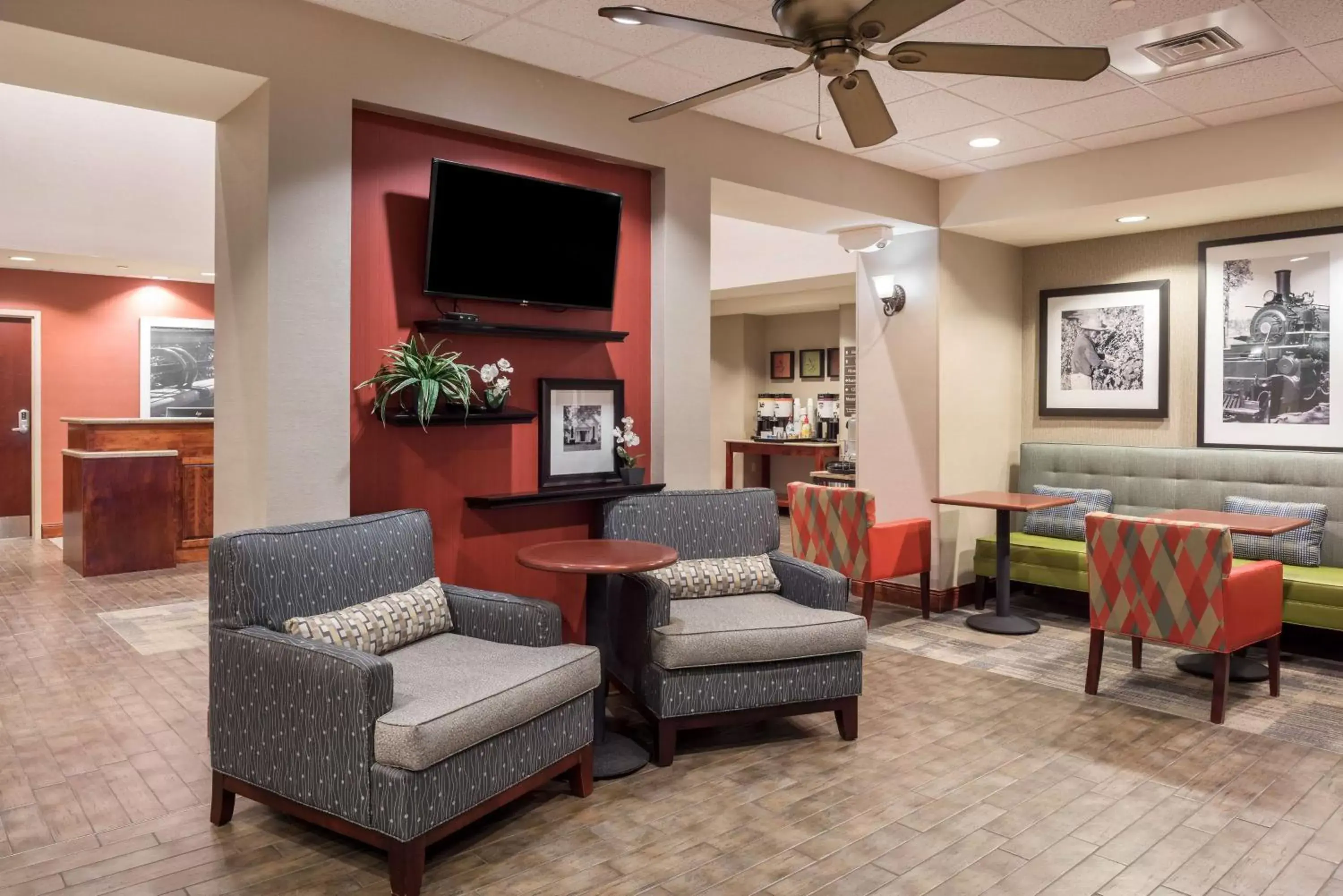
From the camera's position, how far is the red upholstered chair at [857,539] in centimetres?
550

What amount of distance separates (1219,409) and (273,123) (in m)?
5.46

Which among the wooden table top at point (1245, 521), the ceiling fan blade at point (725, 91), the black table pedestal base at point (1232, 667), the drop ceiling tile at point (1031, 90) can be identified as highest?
the drop ceiling tile at point (1031, 90)

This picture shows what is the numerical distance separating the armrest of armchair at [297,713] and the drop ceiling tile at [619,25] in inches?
91.1

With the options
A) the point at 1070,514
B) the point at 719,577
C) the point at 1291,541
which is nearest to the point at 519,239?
the point at 719,577

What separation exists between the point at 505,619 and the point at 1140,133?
164 inches

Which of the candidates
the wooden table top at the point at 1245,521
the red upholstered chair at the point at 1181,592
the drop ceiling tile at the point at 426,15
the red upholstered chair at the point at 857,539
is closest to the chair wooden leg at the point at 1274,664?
the red upholstered chair at the point at 1181,592

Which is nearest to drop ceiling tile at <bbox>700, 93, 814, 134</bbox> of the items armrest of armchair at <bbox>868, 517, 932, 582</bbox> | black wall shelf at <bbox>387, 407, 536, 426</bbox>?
black wall shelf at <bbox>387, 407, 536, 426</bbox>

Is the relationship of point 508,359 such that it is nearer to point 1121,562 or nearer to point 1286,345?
point 1121,562

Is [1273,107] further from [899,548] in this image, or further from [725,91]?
[725,91]

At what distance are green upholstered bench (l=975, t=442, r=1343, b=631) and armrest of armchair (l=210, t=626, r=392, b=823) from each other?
4486 mm

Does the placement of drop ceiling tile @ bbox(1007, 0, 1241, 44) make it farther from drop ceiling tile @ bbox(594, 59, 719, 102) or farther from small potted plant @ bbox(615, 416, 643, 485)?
small potted plant @ bbox(615, 416, 643, 485)

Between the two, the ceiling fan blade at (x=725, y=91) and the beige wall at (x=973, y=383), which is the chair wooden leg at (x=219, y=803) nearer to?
the ceiling fan blade at (x=725, y=91)

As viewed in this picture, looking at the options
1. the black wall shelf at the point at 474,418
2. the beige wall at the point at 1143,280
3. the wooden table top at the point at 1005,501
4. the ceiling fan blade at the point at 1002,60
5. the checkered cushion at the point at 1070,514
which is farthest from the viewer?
the checkered cushion at the point at 1070,514

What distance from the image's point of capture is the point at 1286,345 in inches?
218
